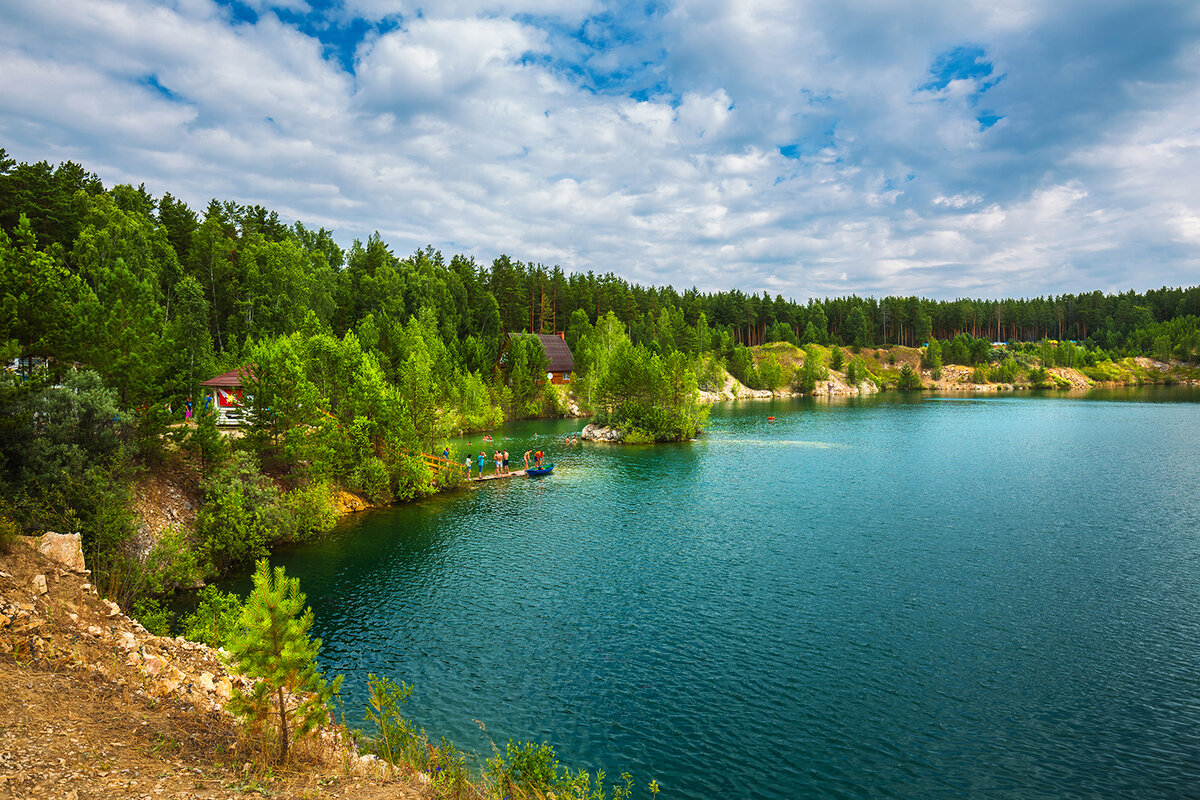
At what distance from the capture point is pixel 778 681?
856 inches

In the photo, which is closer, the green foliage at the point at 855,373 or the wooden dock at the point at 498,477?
the wooden dock at the point at 498,477

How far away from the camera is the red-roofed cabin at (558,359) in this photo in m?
122

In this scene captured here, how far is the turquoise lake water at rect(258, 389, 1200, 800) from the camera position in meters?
17.8

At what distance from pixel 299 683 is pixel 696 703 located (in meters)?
12.9

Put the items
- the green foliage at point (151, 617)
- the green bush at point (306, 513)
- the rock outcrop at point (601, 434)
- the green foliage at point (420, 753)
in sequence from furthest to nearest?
the rock outcrop at point (601, 434)
the green bush at point (306, 513)
the green foliage at point (151, 617)
the green foliage at point (420, 753)

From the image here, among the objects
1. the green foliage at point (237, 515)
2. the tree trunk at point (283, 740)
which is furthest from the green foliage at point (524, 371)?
the tree trunk at point (283, 740)

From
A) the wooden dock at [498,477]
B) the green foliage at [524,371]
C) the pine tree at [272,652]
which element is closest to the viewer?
the pine tree at [272,652]

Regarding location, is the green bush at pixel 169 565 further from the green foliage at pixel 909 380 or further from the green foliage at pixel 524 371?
the green foliage at pixel 909 380

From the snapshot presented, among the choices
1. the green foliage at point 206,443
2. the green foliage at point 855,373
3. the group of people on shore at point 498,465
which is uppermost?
the green foliage at point 855,373

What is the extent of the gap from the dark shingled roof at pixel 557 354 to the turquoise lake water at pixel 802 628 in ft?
229

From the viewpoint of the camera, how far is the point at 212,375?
67.9 meters

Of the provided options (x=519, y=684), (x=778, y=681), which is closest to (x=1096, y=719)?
(x=778, y=681)

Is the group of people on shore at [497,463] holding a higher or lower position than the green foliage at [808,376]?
lower

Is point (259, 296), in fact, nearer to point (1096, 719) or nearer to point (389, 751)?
point (389, 751)
